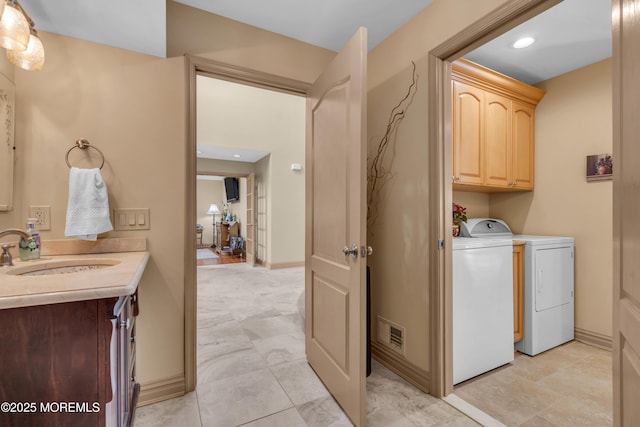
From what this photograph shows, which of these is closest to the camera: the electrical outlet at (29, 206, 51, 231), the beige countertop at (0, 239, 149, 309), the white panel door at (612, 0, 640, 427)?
the white panel door at (612, 0, 640, 427)

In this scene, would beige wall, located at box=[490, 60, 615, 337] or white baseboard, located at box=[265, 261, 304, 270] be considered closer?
beige wall, located at box=[490, 60, 615, 337]

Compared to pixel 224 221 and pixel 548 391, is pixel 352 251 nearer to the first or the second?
pixel 548 391

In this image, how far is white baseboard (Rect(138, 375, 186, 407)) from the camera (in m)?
1.58

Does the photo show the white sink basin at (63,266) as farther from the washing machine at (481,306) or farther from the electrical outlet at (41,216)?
the washing machine at (481,306)

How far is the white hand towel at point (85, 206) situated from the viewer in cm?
137

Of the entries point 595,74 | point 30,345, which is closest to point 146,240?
point 30,345

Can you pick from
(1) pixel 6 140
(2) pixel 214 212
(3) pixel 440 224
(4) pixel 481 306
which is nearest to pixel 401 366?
(4) pixel 481 306

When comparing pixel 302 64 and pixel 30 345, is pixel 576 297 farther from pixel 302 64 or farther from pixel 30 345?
pixel 30 345

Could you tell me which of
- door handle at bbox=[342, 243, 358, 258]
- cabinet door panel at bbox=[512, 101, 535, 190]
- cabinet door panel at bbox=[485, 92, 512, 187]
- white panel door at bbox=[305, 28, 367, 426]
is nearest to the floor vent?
white panel door at bbox=[305, 28, 367, 426]

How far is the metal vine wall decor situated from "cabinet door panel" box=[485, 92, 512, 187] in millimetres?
1009

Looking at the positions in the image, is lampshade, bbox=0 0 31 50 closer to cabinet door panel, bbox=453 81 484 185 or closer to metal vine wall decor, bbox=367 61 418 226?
metal vine wall decor, bbox=367 61 418 226

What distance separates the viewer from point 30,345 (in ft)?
2.54

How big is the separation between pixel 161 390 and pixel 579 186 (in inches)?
144

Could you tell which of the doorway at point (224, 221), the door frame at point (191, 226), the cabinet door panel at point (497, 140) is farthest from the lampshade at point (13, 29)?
the doorway at point (224, 221)
